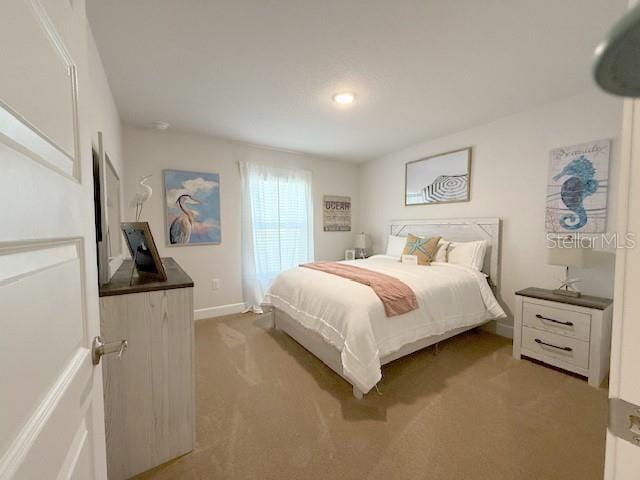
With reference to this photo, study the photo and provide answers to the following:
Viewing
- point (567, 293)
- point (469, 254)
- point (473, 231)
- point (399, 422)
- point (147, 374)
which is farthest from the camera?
point (473, 231)

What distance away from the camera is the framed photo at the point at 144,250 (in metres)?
1.37

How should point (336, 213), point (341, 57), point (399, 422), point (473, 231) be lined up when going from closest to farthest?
point (399, 422) < point (341, 57) < point (473, 231) < point (336, 213)

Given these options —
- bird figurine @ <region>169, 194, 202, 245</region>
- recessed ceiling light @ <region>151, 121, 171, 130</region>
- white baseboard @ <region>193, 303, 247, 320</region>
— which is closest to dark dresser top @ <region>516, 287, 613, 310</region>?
white baseboard @ <region>193, 303, 247, 320</region>

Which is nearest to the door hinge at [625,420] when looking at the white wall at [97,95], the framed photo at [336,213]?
the white wall at [97,95]

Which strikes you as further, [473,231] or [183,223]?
[183,223]

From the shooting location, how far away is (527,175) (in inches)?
106

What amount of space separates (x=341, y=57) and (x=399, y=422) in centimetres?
234

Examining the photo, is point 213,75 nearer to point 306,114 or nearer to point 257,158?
point 306,114

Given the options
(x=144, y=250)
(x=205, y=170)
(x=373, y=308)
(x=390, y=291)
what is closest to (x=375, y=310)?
(x=373, y=308)

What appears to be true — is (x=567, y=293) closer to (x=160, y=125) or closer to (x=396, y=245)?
(x=396, y=245)

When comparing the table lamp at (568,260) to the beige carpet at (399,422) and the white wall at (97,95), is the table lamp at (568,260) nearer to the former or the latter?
the beige carpet at (399,422)

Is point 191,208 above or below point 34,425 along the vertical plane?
above

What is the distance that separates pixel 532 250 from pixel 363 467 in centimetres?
249

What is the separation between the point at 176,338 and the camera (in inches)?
54.0
